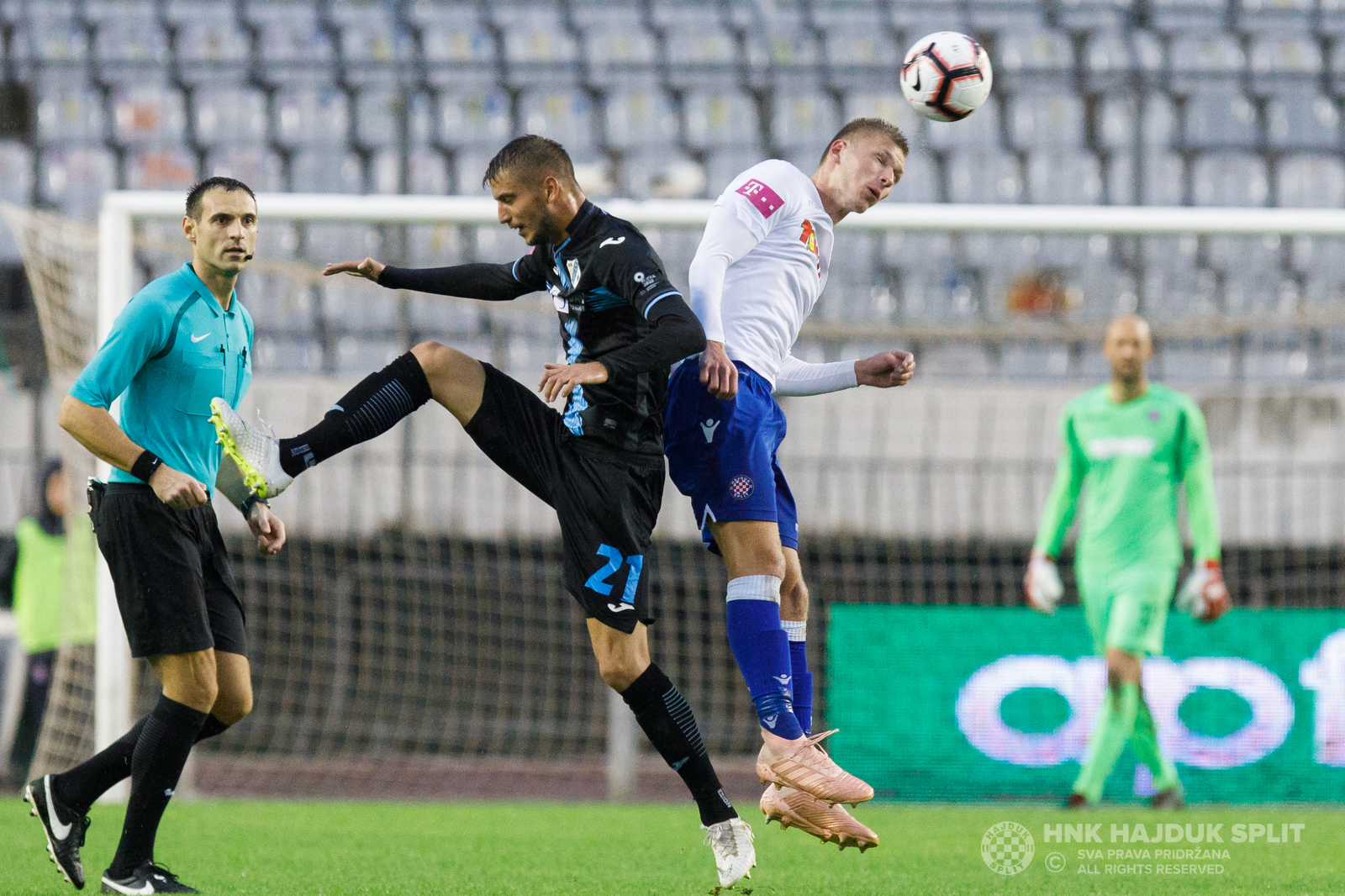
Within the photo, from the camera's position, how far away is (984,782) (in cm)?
823

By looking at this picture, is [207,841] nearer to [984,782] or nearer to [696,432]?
[696,432]

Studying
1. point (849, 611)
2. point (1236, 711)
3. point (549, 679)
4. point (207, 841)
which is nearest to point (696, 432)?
point (207, 841)

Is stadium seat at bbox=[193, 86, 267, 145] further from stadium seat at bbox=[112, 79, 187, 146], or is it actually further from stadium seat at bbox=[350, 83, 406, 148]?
stadium seat at bbox=[350, 83, 406, 148]

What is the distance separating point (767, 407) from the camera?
4.46m

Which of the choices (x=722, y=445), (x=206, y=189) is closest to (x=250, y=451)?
(x=206, y=189)

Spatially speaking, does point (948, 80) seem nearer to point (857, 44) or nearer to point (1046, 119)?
point (1046, 119)

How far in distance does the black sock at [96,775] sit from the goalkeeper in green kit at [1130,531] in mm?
4465

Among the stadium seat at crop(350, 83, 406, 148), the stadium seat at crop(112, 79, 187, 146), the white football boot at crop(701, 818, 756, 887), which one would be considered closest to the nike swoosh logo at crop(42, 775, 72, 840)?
the white football boot at crop(701, 818, 756, 887)

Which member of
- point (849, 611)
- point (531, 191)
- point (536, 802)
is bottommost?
point (536, 802)

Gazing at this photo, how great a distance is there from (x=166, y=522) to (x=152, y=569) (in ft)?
0.47

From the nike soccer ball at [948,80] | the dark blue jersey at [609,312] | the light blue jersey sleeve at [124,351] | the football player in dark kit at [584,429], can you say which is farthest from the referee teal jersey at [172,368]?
the nike soccer ball at [948,80]

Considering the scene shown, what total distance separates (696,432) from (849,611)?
169 inches

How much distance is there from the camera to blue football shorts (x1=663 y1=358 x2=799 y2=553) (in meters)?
4.35

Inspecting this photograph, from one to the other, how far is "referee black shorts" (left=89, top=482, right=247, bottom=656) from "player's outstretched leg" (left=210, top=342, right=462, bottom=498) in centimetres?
32
